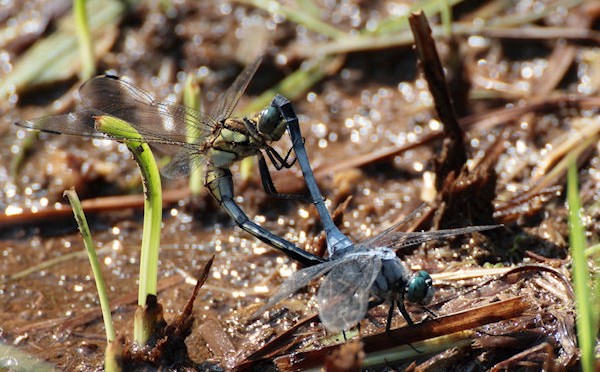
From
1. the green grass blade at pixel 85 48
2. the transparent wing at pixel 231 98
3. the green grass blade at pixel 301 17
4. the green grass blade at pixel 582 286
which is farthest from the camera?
the green grass blade at pixel 301 17

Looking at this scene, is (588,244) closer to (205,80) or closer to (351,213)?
(351,213)

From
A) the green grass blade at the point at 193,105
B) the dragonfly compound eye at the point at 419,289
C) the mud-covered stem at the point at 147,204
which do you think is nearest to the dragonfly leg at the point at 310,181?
the dragonfly compound eye at the point at 419,289

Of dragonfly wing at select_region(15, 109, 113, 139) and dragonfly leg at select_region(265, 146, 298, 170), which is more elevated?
dragonfly wing at select_region(15, 109, 113, 139)

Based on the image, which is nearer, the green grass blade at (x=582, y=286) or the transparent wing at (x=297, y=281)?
the green grass blade at (x=582, y=286)

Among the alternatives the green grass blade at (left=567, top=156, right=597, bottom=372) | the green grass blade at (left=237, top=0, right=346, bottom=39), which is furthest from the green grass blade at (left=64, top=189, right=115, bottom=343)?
the green grass blade at (left=237, top=0, right=346, bottom=39)

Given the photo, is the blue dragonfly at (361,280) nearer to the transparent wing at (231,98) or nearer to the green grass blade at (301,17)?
the transparent wing at (231,98)

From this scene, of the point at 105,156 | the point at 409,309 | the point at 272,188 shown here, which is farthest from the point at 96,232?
the point at 409,309

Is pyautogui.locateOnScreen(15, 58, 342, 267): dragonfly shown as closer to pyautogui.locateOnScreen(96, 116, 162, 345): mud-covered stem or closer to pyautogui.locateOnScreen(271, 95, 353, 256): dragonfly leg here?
pyautogui.locateOnScreen(271, 95, 353, 256): dragonfly leg

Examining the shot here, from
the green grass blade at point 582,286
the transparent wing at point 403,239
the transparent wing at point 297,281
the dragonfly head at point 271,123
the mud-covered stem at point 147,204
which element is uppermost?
the dragonfly head at point 271,123
